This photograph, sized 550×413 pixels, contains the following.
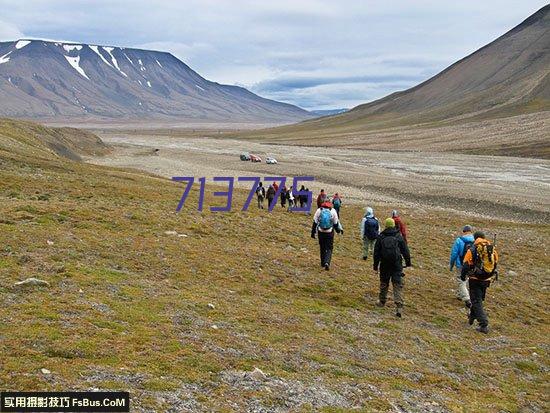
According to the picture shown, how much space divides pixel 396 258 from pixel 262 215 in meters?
16.6

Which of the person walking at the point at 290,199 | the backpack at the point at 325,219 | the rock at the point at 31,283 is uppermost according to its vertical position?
the backpack at the point at 325,219

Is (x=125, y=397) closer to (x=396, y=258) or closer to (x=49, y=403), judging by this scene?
(x=49, y=403)

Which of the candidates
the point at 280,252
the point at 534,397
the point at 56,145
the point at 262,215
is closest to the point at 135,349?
the point at 534,397

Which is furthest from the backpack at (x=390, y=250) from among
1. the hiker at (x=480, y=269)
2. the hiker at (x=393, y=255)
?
the hiker at (x=480, y=269)

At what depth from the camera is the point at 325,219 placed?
61.0ft

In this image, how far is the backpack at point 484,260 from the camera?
574 inches

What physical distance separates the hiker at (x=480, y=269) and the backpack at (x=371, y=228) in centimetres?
684

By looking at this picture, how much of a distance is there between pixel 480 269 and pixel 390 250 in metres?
2.39

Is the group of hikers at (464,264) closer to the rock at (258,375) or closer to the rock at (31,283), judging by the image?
the rock at (258,375)

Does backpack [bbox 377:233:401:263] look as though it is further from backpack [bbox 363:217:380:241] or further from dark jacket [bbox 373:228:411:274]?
backpack [bbox 363:217:380:241]

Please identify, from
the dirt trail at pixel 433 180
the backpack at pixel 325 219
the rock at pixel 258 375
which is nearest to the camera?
the rock at pixel 258 375

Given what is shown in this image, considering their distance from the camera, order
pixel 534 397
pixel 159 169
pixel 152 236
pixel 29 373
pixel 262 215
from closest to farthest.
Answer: pixel 29 373 < pixel 534 397 < pixel 152 236 < pixel 262 215 < pixel 159 169

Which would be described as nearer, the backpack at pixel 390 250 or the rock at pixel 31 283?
the rock at pixel 31 283

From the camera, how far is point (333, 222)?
18.8 meters
